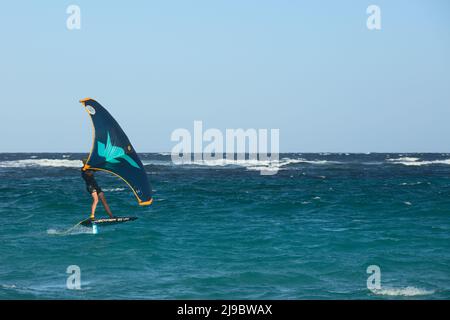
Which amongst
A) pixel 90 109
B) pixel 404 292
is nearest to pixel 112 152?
pixel 90 109

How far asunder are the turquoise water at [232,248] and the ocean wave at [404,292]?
3cm

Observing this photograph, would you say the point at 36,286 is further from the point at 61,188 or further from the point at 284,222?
the point at 61,188

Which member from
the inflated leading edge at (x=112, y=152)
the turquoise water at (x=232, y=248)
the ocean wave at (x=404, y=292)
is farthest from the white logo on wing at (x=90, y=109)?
the ocean wave at (x=404, y=292)

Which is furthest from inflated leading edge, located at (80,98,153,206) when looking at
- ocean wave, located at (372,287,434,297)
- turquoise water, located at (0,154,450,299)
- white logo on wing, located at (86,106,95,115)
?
ocean wave, located at (372,287,434,297)

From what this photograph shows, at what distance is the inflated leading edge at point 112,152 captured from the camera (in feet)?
53.7

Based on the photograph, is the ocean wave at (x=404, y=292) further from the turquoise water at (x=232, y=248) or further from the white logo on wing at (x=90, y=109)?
the white logo on wing at (x=90, y=109)

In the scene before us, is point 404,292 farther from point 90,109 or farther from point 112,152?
point 90,109

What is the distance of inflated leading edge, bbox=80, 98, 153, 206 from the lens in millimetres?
16375

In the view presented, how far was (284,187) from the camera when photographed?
46.7 meters

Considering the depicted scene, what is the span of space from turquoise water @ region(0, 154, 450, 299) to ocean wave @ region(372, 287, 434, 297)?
0.03 meters

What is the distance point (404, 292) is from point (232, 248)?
7.34 meters

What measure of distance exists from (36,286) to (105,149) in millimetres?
4208

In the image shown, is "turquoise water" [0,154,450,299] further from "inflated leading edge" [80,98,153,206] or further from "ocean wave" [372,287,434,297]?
"inflated leading edge" [80,98,153,206]
